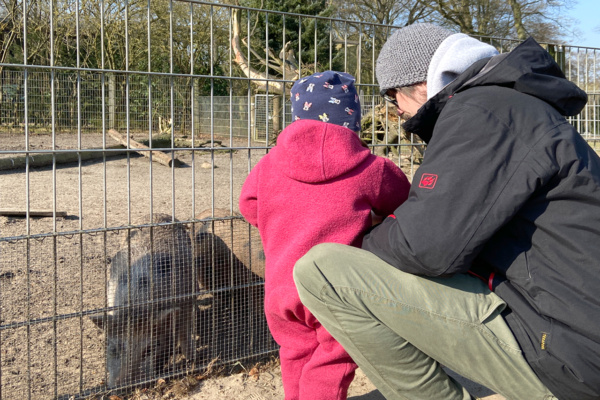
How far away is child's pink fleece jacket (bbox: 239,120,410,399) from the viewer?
2338 mm

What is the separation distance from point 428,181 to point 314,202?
678mm

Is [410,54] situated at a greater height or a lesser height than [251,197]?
greater

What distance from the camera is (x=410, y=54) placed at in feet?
7.30

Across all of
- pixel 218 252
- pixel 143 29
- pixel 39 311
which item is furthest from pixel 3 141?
pixel 143 29

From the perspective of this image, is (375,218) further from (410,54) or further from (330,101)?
(410,54)

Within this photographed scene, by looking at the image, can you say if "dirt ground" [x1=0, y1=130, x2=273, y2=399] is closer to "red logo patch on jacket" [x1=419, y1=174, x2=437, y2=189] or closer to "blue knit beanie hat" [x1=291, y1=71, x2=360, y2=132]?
"blue knit beanie hat" [x1=291, y1=71, x2=360, y2=132]

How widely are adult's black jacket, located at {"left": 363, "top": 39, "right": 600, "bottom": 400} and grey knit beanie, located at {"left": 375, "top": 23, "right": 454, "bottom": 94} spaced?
1.11 feet

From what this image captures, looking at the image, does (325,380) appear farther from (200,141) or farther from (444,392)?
(200,141)

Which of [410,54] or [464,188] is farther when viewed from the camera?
[410,54]

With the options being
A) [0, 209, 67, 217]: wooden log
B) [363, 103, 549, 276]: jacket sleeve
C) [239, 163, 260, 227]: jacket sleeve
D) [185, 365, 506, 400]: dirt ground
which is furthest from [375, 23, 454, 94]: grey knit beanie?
[0, 209, 67, 217]: wooden log

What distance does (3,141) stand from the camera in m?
4.03

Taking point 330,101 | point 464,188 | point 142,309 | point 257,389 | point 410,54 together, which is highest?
point 410,54

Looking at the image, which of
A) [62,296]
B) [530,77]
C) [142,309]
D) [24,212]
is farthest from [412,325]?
[24,212]

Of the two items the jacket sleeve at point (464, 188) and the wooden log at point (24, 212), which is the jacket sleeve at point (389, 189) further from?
the wooden log at point (24, 212)
